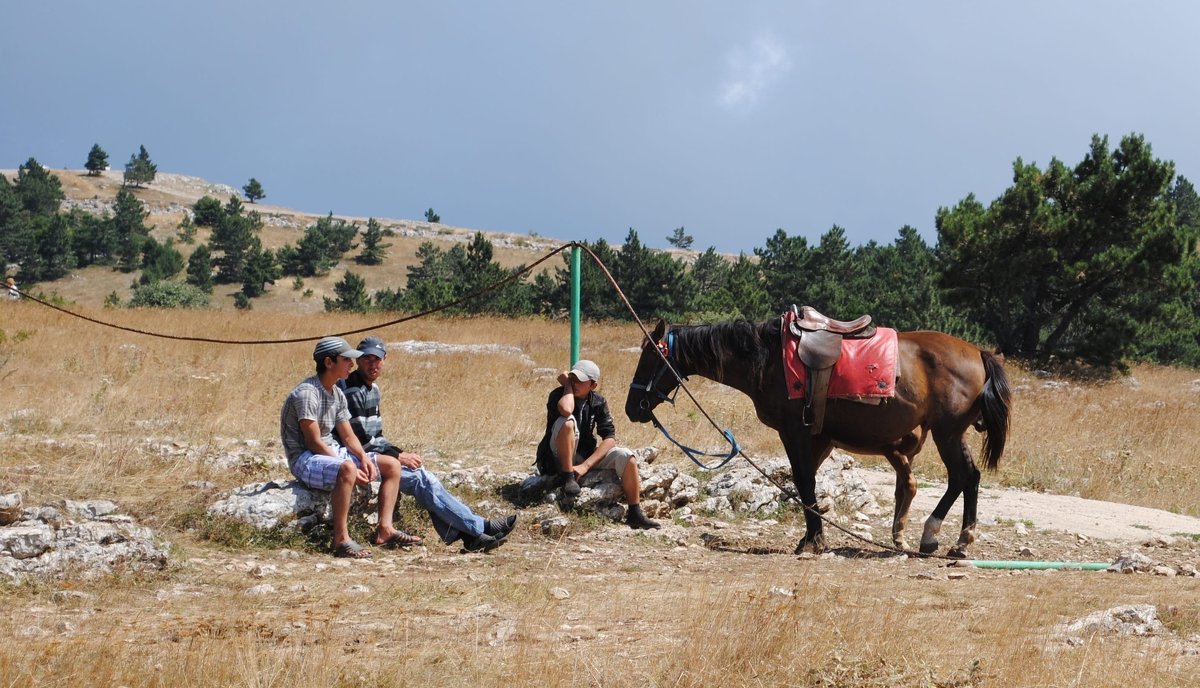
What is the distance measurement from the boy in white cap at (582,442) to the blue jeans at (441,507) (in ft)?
3.55

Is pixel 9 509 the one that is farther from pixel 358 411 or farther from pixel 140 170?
pixel 140 170

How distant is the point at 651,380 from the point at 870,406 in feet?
5.44

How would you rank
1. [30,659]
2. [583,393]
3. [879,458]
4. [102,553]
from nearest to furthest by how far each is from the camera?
[30,659], [102,553], [583,393], [879,458]

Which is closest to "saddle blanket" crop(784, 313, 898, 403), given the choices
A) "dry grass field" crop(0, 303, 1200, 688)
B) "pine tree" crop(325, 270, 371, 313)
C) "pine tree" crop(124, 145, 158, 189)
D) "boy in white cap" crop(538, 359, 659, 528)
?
"dry grass field" crop(0, 303, 1200, 688)

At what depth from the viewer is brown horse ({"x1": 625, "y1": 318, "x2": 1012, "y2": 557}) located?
705 centimetres

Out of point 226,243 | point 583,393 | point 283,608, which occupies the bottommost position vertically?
point 283,608

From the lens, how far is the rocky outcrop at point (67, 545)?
5.16 metres

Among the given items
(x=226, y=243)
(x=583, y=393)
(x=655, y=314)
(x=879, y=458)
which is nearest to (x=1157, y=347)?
(x=655, y=314)

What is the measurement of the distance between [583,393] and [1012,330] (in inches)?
867

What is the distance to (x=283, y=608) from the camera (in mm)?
4773

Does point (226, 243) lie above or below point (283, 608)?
above

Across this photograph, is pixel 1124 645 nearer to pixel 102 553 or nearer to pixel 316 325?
pixel 102 553

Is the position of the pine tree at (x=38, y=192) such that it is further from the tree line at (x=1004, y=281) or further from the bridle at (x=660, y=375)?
the bridle at (x=660, y=375)

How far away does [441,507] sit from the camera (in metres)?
6.58
